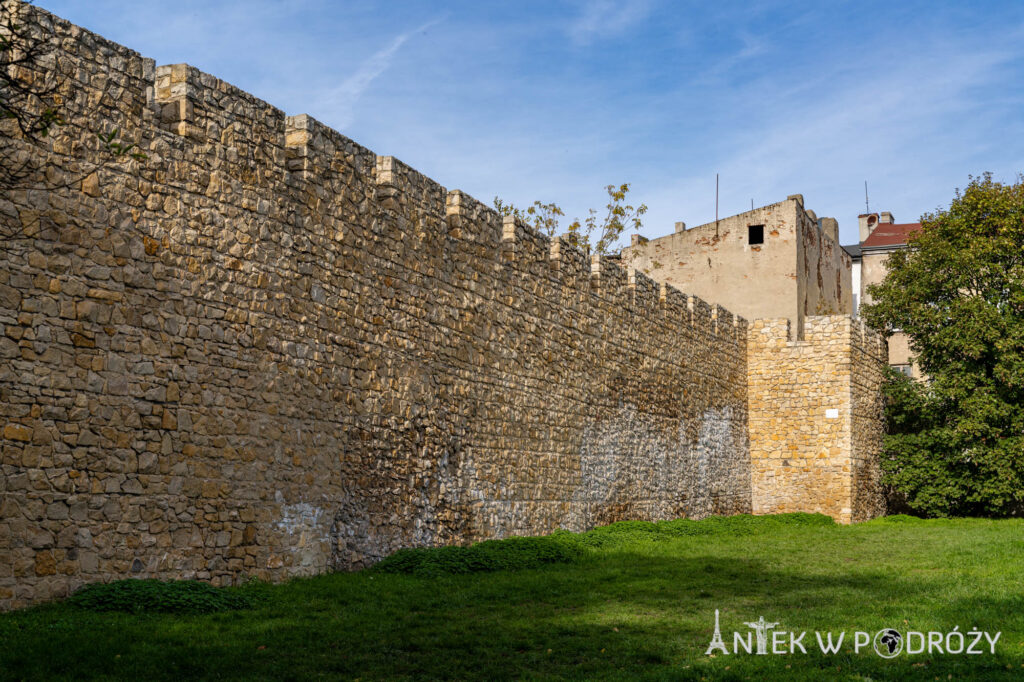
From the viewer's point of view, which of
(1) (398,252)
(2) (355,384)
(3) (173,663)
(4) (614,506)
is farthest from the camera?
(4) (614,506)

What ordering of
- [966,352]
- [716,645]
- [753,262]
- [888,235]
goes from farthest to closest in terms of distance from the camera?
[888,235] → [753,262] → [966,352] → [716,645]

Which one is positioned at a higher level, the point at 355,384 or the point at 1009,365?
the point at 1009,365

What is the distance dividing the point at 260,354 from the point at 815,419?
1663 centimetres

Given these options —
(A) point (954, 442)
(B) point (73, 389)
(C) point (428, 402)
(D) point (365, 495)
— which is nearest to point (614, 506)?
(C) point (428, 402)

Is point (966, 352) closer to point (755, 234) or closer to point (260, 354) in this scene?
point (755, 234)

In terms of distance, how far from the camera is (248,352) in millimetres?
9836

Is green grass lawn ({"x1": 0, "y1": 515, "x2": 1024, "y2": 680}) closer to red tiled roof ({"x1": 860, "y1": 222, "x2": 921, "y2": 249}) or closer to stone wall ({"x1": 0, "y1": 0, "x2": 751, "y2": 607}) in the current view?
stone wall ({"x1": 0, "y1": 0, "x2": 751, "y2": 607})

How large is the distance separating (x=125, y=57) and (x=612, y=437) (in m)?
11.3

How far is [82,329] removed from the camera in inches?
322

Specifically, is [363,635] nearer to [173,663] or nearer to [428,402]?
[173,663]

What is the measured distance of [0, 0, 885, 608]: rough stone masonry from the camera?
7988mm

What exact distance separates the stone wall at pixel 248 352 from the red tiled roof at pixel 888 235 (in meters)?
28.3

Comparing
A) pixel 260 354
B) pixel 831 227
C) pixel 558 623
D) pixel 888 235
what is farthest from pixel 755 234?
pixel 558 623

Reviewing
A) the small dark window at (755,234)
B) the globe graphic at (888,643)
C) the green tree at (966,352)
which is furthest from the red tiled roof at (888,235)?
the globe graphic at (888,643)
